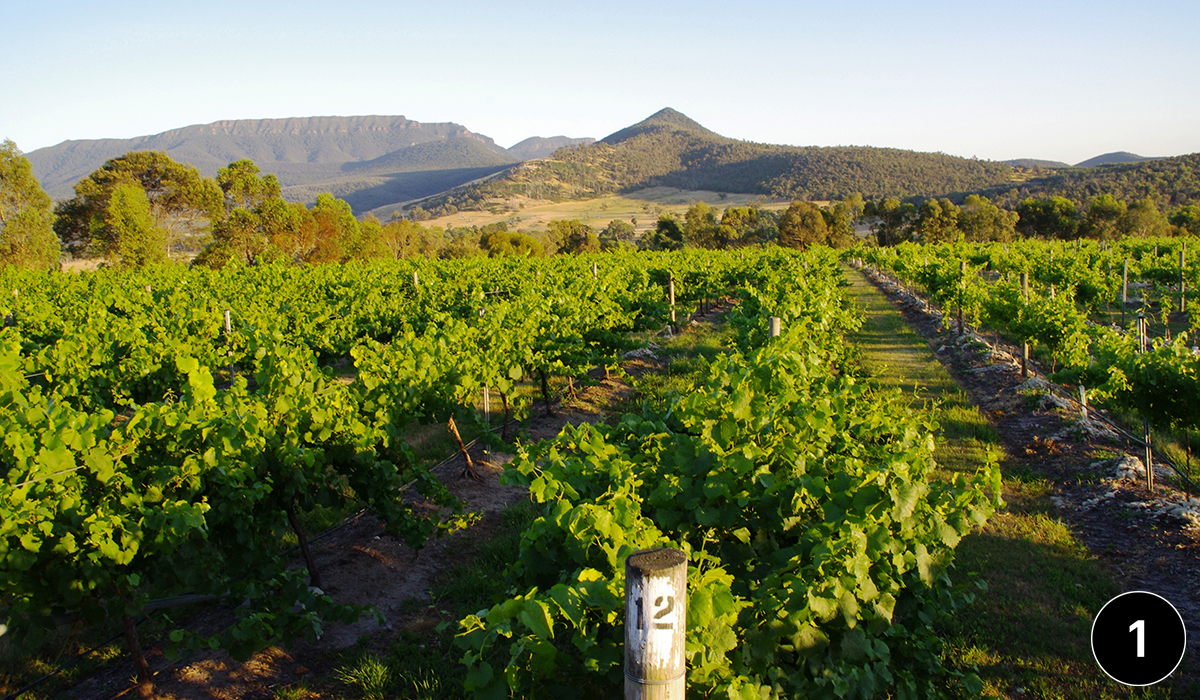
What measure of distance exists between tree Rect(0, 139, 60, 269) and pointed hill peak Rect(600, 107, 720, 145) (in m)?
135

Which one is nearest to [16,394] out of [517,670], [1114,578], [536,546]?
[536,546]

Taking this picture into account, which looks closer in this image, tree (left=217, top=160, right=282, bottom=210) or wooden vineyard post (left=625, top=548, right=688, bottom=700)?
wooden vineyard post (left=625, top=548, right=688, bottom=700)

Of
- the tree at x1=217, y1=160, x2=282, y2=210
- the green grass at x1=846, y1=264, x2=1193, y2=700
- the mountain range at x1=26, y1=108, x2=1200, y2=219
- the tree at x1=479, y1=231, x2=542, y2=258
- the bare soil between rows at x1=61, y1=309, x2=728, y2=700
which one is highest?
the mountain range at x1=26, y1=108, x2=1200, y2=219

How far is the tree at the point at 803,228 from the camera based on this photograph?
208 ft

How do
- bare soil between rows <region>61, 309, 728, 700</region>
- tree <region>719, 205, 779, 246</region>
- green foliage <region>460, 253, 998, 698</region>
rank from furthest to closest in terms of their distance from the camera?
tree <region>719, 205, 779, 246</region> < bare soil between rows <region>61, 309, 728, 700</region> < green foliage <region>460, 253, 998, 698</region>

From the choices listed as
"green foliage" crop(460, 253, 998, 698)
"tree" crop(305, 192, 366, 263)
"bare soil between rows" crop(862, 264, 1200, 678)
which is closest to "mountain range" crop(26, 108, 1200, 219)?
"tree" crop(305, 192, 366, 263)

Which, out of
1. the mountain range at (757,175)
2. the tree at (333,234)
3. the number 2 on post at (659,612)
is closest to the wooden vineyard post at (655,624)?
the number 2 on post at (659,612)

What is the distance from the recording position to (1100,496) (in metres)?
6.11

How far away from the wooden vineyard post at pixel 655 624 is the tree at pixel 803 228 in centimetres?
6401

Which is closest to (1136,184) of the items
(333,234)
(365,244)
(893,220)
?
(893,220)

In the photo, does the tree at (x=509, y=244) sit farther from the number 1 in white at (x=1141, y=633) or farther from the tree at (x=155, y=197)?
the number 1 in white at (x=1141, y=633)

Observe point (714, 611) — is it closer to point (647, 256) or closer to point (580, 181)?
point (647, 256)

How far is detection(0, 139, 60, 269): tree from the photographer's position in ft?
125

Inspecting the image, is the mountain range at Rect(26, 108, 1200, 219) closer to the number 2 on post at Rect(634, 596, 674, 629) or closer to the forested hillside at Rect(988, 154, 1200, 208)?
the forested hillside at Rect(988, 154, 1200, 208)
